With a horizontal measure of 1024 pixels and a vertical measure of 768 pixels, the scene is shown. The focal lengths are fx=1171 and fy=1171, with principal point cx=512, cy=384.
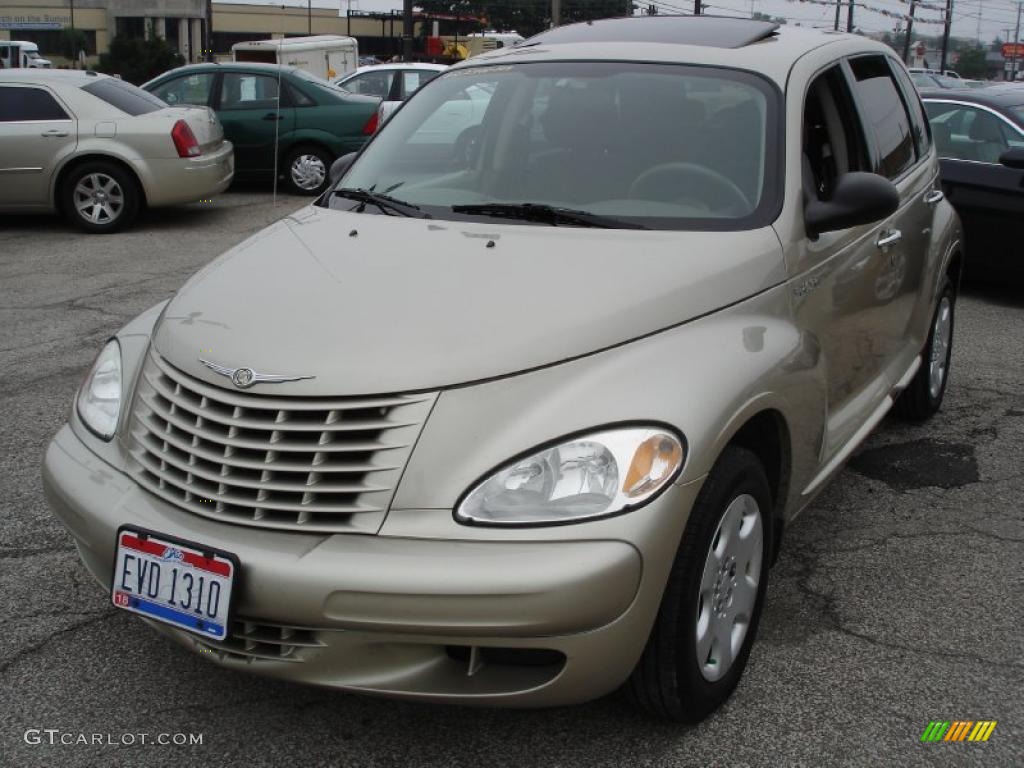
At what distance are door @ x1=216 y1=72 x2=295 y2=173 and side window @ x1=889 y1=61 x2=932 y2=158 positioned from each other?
9.31 metres

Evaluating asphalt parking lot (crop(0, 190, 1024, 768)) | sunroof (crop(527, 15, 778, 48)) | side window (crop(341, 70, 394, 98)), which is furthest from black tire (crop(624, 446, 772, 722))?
Result: side window (crop(341, 70, 394, 98))

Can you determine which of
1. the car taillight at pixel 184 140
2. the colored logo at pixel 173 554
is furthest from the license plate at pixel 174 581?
the car taillight at pixel 184 140

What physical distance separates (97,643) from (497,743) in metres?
1.26

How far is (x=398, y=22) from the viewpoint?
86.9 m

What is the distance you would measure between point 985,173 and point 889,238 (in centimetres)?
445

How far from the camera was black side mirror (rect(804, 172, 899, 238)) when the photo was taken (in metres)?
3.48

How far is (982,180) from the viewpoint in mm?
8148

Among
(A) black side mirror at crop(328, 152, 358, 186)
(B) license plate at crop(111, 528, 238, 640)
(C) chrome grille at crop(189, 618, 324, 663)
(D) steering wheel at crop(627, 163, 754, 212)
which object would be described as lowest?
(C) chrome grille at crop(189, 618, 324, 663)

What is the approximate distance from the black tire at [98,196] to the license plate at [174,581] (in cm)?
901

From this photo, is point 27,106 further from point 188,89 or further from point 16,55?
point 16,55

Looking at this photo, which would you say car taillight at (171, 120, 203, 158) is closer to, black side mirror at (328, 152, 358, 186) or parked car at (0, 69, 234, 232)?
parked car at (0, 69, 234, 232)

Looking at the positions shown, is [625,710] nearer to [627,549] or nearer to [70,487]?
[627,549]

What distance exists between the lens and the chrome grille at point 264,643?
263 centimetres

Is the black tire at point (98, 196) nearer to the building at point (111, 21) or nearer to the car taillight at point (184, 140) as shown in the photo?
the car taillight at point (184, 140)
